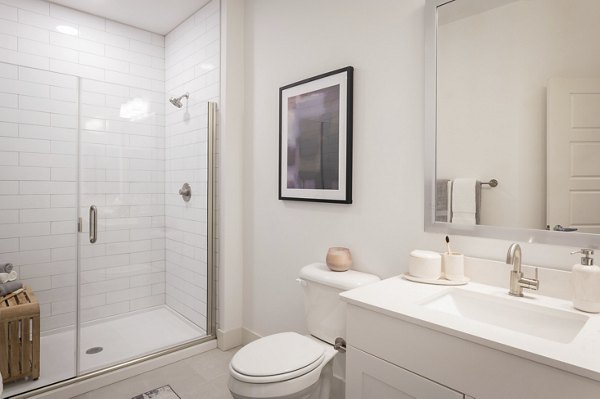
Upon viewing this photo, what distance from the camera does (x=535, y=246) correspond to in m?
1.33

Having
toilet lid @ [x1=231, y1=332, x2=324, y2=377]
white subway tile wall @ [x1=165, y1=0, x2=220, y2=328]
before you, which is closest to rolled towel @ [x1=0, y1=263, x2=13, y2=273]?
white subway tile wall @ [x1=165, y1=0, x2=220, y2=328]

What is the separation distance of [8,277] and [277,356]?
1.81m

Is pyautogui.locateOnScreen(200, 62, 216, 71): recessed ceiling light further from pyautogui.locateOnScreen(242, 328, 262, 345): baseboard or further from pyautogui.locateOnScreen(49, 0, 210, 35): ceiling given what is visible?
pyautogui.locateOnScreen(242, 328, 262, 345): baseboard

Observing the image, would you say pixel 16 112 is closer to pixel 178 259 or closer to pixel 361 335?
pixel 178 259

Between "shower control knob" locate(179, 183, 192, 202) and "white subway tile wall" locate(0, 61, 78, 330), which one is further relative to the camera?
"shower control knob" locate(179, 183, 192, 202)

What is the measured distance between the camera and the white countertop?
0.84 meters

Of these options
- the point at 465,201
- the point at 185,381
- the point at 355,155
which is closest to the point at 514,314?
the point at 465,201

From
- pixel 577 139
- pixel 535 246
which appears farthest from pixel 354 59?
pixel 535 246

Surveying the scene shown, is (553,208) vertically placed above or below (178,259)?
above

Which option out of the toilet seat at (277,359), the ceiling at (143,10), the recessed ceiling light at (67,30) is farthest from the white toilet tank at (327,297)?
the recessed ceiling light at (67,30)

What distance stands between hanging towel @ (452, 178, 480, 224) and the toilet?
50 centimetres

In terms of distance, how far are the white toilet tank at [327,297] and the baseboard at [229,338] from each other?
3.47 ft

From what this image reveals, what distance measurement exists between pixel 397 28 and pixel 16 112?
7.53ft

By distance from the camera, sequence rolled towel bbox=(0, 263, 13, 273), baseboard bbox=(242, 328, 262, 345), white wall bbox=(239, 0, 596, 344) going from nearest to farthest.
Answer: white wall bbox=(239, 0, 596, 344) → rolled towel bbox=(0, 263, 13, 273) → baseboard bbox=(242, 328, 262, 345)
